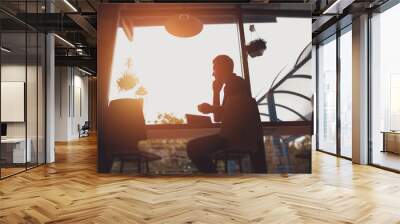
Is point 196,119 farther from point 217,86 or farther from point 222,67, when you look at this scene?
point 222,67

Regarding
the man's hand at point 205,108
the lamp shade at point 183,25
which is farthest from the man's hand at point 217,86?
the lamp shade at point 183,25

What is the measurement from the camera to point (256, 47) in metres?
6.32

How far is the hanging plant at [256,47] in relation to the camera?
6301 mm

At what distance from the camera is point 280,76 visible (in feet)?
20.6

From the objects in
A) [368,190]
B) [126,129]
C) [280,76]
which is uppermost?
[280,76]

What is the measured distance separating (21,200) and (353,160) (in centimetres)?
652

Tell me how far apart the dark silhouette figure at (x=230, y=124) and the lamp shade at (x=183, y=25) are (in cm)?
66

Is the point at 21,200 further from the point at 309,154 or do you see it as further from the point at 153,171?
the point at 309,154

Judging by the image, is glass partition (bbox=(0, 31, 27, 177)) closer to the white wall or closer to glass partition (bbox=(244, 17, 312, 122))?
glass partition (bbox=(244, 17, 312, 122))

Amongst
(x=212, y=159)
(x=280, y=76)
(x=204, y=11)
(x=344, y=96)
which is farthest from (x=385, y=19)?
(x=212, y=159)

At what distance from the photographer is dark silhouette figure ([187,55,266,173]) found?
6211mm

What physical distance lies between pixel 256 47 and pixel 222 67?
2.27 feet

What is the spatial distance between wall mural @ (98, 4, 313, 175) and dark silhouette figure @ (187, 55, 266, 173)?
17 mm

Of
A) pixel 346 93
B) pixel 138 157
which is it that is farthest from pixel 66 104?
pixel 346 93
